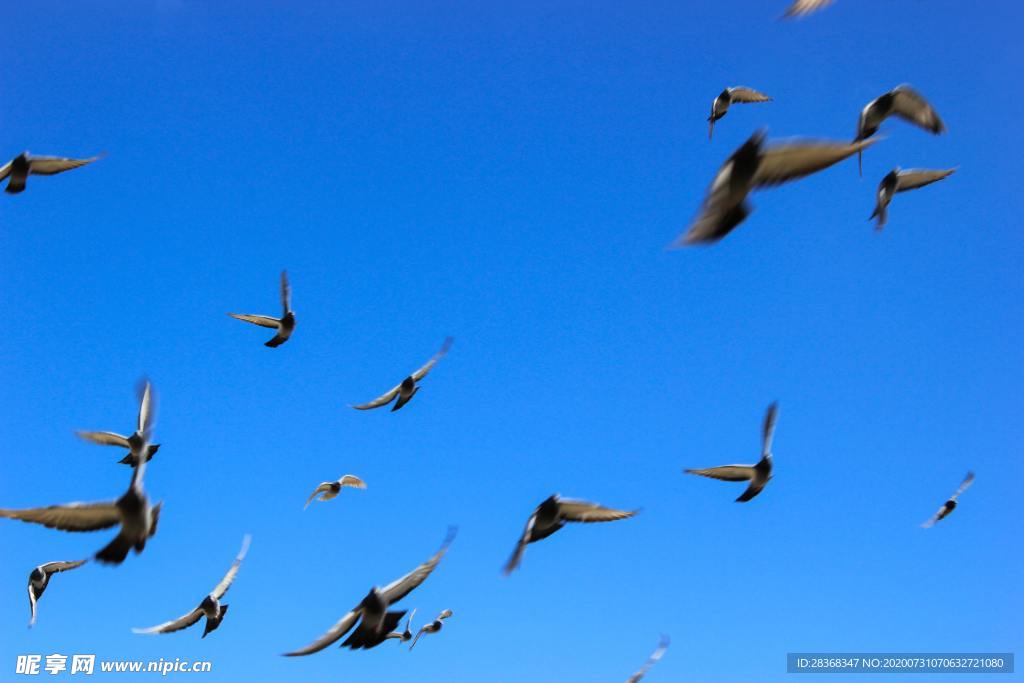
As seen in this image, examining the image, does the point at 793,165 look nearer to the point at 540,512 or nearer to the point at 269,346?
the point at 540,512

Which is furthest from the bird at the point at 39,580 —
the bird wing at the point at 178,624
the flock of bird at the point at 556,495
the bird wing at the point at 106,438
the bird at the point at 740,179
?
the bird at the point at 740,179

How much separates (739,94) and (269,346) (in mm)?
12377

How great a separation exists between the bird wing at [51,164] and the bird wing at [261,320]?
5109 mm

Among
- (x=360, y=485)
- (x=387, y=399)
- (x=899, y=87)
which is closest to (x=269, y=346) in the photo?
(x=387, y=399)

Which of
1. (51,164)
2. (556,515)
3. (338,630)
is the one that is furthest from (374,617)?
(51,164)

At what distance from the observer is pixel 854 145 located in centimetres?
743

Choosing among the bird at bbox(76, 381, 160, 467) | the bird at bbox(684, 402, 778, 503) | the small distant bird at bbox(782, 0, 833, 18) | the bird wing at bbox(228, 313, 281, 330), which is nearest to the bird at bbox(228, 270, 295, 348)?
the bird wing at bbox(228, 313, 281, 330)

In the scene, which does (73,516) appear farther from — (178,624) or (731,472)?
(731,472)

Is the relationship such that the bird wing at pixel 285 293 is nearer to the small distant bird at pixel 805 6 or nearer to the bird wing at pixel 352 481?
the bird wing at pixel 352 481

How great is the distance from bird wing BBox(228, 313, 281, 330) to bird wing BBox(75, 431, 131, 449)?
4.26 m

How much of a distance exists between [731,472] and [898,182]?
636 centimetres

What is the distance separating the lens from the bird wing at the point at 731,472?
15945 millimetres

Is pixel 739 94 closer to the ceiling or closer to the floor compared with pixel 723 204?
closer to the ceiling

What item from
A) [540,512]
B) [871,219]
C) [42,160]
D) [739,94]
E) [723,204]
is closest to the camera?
[723,204]
